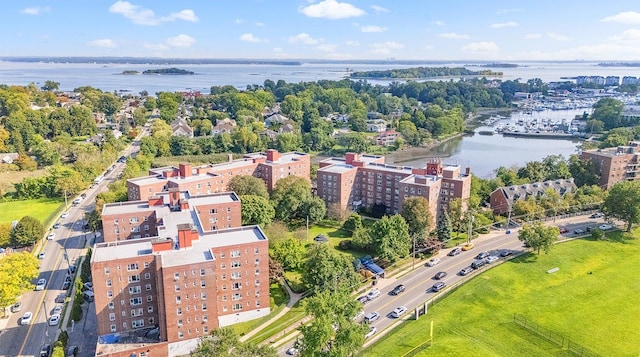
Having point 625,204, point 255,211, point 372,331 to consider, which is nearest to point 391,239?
point 372,331

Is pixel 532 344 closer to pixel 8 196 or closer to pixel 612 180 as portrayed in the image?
pixel 612 180

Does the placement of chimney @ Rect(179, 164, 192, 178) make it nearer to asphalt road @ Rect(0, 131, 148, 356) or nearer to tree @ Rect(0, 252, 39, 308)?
asphalt road @ Rect(0, 131, 148, 356)

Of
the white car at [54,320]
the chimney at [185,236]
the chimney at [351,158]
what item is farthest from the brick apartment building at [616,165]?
the white car at [54,320]

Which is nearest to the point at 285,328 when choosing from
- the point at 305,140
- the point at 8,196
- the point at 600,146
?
the point at 8,196

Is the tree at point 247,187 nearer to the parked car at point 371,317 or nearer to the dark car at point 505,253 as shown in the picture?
the parked car at point 371,317

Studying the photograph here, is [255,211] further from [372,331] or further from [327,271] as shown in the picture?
[372,331]

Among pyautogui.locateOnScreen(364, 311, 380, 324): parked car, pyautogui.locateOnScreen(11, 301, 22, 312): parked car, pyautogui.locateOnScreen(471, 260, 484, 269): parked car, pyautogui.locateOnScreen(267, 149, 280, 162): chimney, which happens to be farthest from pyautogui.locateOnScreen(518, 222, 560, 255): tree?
pyautogui.locateOnScreen(11, 301, 22, 312): parked car
